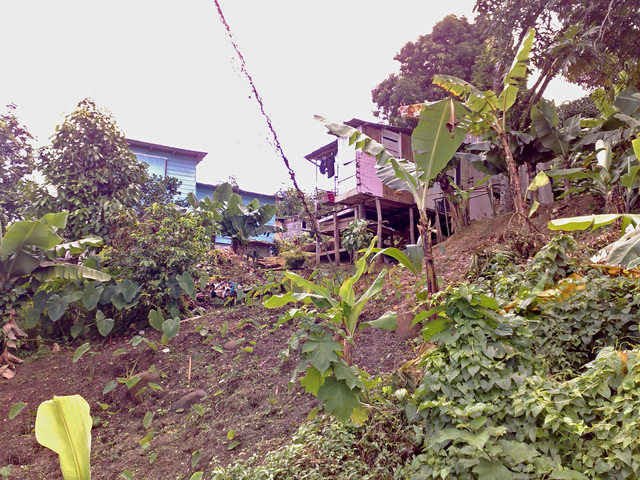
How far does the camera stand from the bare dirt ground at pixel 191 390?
12.5 ft

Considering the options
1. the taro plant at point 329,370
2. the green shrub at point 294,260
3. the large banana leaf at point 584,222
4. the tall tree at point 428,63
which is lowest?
the taro plant at point 329,370

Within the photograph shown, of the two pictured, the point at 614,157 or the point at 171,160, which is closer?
the point at 614,157

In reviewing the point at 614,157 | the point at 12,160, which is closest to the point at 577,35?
the point at 614,157

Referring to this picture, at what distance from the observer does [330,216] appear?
15141 millimetres

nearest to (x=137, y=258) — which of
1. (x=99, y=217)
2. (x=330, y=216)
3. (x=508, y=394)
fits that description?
(x=99, y=217)

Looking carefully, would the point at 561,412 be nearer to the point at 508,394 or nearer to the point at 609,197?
the point at 508,394

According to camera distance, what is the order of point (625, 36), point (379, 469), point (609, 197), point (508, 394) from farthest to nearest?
point (625, 36), point (609, 197), point (379, 469), point (508, 394)

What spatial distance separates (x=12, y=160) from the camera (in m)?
11.4

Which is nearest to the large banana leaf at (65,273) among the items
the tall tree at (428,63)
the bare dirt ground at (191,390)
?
the bare dirt ground at (191,390)

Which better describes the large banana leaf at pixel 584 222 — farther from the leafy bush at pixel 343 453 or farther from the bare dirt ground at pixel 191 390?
the leafy bush at pixel 343 453

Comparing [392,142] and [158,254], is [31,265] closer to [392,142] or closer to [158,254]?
[158,254]

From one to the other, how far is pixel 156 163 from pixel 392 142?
30.7ft

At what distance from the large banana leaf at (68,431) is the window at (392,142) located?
12402 millimetres

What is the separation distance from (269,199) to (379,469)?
801 inches
